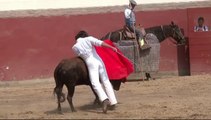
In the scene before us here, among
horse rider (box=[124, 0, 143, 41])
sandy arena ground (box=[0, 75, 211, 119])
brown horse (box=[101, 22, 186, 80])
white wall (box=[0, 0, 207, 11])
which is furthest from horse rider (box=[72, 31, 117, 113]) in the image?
white wall (box=[0, 0, 207, 11])

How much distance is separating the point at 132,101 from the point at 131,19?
384 centimetres

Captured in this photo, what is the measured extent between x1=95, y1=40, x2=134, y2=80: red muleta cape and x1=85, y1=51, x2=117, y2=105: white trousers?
272 millimetres

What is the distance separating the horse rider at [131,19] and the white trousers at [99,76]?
4.70 metres

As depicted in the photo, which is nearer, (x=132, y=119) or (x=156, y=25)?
(x=132, y=119)

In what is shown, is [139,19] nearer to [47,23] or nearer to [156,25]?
[156,25]

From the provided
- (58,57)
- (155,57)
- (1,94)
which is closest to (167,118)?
(1,94)

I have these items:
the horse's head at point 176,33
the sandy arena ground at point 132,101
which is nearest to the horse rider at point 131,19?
the horse's head at point 176,33

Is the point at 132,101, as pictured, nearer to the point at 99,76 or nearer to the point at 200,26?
the point at 99,76

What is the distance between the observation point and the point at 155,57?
49.4 ft

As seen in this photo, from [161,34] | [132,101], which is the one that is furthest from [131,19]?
[132,101]

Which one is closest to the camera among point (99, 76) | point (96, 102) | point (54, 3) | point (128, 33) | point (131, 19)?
point (99, 76)

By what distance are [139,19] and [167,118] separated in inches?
288

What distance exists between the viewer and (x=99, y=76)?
9.77 m

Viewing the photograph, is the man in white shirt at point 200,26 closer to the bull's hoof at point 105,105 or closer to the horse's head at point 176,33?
the horse's head at point 176,33
